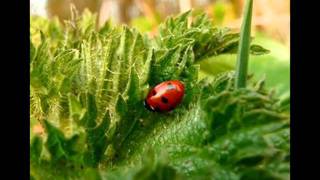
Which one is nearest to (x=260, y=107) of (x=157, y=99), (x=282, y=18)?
(x=157, y=99)

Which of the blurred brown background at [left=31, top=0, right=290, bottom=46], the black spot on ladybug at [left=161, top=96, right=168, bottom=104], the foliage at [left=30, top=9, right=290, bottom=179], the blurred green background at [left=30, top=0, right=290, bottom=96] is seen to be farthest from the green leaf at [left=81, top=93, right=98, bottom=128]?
the blurred brown background at [left=31, top=0, right=290, bottom=46]

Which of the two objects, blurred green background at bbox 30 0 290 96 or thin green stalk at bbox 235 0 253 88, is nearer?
thin green stalk at bbox 235 0 253 88

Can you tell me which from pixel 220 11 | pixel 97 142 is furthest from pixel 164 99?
pixel 220 11

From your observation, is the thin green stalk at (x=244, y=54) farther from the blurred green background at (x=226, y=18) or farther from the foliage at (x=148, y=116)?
the blurred green background at (x=226, y=18)

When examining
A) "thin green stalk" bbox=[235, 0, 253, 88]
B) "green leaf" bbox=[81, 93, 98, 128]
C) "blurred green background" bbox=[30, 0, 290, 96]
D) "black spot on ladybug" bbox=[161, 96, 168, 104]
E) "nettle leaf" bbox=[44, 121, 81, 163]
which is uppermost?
"blurred green background" bbox=[30, 0, 290, 96]

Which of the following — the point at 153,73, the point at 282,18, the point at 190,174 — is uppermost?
the point at 282,18

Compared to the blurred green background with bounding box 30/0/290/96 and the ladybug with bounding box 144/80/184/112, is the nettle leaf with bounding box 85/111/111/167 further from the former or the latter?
the blurred green background with bounding box 30/0/290/96

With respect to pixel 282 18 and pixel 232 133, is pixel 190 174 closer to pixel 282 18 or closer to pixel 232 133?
pixel 232 133

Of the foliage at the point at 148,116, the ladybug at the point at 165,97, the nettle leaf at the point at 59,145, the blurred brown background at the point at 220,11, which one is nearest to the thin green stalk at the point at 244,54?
the foliage at the point at 148,116
